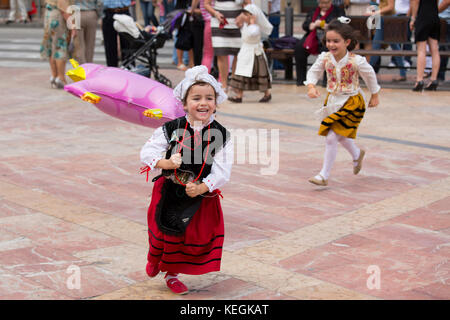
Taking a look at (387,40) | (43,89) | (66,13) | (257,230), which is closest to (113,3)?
(66,13)

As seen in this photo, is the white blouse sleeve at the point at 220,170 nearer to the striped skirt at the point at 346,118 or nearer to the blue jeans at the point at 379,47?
the striped skirt at the point at 346,118

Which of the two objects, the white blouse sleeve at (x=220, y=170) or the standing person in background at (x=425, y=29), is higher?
the standing person in background at (x=425, y=29)

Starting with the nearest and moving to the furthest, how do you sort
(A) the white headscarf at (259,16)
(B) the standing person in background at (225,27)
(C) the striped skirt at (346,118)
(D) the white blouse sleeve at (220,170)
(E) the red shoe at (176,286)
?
(D) the white blouse sleeve at (220,170) → (E) the red shoe at (176,286) → (C) the striped skirt at (346,118) → (A) the white headscarf at (259,16) → (B) the standing person in background at (225,27)

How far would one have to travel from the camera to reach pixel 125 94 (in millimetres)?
5973

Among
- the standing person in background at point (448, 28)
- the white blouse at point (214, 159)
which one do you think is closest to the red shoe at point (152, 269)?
the white blouse at point (214, 159)

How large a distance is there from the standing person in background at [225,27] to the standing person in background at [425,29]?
2679mm

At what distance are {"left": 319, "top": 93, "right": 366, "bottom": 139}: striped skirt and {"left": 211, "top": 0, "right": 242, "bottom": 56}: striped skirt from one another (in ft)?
15.4

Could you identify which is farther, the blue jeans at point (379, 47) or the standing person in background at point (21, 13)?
the standing person in background at point (21, 13)

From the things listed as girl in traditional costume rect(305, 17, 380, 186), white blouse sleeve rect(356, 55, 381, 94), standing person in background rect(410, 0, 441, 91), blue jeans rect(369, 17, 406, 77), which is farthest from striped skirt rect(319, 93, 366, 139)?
blue jeans rect(369, 17, 406, 77)

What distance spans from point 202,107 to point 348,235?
1.68 m

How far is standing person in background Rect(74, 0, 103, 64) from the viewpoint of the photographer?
11641 millimetres

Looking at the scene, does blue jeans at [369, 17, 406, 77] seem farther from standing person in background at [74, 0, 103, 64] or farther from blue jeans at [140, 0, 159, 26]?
blue jeans at [140, 0, 159, 26]

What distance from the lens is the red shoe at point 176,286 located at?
4086 millimetres
